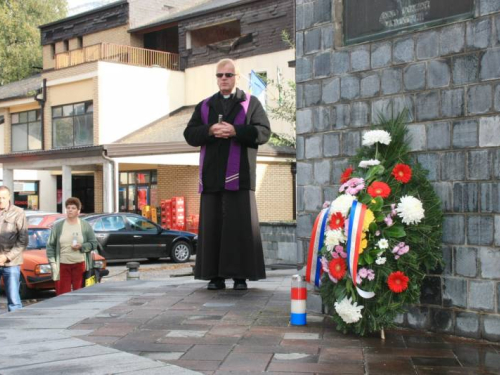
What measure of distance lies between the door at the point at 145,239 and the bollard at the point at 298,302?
1488 cm

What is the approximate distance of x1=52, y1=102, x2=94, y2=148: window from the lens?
110 feet

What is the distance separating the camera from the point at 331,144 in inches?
262

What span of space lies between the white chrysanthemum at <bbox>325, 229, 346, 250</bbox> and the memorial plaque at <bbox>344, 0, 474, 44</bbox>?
168 centimetres

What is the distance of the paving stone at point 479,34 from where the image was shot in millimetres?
5551

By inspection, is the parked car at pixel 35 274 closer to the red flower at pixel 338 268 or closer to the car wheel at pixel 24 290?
the car wheel at pixel 24 290

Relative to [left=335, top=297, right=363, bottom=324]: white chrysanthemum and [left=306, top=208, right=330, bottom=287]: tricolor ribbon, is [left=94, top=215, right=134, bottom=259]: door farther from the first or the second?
[left=335, top=297, right=363, bottom=324]: white chrysanthemum

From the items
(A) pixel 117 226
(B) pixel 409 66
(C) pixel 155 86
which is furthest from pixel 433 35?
(C) pixel 155 86

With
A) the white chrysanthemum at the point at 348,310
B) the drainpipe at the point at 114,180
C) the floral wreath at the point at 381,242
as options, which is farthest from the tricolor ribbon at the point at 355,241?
the drainpipe at the point at 114,180

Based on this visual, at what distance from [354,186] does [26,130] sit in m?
34.0

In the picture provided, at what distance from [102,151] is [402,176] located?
2202 cm

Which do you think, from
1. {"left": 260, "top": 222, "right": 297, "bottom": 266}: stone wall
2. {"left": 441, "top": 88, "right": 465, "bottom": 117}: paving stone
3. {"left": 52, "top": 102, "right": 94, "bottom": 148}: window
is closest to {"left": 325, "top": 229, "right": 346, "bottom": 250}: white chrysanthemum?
{"left": 441, "top": 88, "right": 465, "bottom": 117}: paving stone

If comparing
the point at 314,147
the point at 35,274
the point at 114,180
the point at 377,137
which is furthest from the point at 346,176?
the point at 114,180

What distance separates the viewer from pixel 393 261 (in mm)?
5691

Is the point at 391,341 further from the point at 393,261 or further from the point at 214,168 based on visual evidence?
the point at 214,168
